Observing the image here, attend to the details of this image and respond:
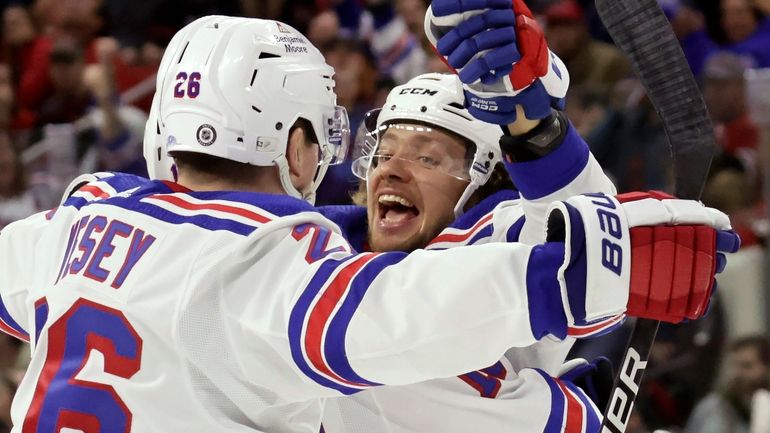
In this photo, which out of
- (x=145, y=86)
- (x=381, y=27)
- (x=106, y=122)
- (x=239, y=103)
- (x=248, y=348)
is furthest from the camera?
(x=381, y=27)

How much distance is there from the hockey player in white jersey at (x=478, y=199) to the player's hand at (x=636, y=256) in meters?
0.06

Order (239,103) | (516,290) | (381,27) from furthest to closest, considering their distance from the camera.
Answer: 1. (381,27)
2. (239,103)
3. (516,290)

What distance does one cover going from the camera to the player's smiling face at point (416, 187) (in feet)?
10.3

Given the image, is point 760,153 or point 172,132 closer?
point 172,132

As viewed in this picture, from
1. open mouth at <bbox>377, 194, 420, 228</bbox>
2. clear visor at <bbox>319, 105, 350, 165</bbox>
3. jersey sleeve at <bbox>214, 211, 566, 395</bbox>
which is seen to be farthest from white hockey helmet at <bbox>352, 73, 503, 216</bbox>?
jersey sleeve at <bbox>214, 211, 566, 395</bbox>

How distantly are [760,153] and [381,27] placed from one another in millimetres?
2708

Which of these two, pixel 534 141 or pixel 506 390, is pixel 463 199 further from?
pixel 534 141

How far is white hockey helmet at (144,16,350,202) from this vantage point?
2328 millimetres

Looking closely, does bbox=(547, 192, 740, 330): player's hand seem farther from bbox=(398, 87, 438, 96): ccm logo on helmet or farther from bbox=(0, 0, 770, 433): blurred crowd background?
bbox=(0, 0, 770, 433): blurred crowd background

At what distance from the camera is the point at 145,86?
242 inches

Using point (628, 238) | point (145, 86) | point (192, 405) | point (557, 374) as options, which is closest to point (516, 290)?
point (628, 238)

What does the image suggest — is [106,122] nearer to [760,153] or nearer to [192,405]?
[760,153]

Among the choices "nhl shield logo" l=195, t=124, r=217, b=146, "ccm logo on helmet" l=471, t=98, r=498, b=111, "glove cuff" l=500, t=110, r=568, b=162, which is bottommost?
"glove cuff" l=500, t=110, r=568, b=162

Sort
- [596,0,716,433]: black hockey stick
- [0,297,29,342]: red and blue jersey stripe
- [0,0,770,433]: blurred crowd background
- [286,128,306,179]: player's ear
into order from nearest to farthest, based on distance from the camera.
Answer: [596,0,716,433]: black hockey stick, [286,128,306,179]: player's ear, [0,297,29,342]: red and blue jersey stripe, [0,0,770,433]: blurred crowd background
